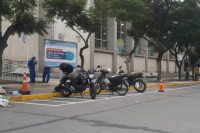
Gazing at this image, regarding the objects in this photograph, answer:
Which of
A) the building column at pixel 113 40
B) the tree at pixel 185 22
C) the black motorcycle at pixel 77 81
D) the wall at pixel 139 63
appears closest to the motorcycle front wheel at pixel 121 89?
the black motorcycle at pixel 77 81

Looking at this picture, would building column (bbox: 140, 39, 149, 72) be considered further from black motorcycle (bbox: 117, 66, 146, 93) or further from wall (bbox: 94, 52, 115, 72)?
black motorcycle (bbox: 117, 66, 146, 93)

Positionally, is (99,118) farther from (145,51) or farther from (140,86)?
(145,51)

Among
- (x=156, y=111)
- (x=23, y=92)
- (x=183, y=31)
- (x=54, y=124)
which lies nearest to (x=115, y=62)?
Answer: (x=183, y=31)

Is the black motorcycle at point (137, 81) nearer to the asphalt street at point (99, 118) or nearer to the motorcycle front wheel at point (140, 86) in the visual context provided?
the motorcycle front wheel at point (140, 86)

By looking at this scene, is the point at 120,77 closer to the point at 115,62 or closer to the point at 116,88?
the point at 116,88

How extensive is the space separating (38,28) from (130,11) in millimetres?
8012

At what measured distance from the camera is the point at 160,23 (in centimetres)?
2861

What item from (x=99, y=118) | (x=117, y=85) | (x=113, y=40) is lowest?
(x=99, y=118)

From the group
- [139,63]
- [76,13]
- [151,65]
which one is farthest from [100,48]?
[76,13]

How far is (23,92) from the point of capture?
13602 millimetres

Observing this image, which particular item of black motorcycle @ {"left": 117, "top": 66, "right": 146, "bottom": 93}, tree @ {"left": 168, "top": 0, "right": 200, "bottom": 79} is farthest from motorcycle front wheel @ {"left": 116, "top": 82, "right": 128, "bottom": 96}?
tree @ {"left": 168, "top": 0, "right": 200, "bottom": 79}

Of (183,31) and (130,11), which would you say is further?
(183,31)

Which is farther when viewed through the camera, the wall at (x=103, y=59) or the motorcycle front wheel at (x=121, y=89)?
the wall at (x=103, y=59)

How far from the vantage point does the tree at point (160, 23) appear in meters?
27.7
